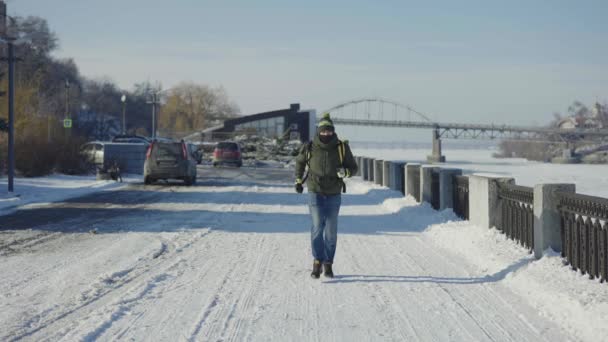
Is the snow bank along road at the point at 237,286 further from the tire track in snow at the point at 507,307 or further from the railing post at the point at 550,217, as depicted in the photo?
the railing post at the point at 550,217

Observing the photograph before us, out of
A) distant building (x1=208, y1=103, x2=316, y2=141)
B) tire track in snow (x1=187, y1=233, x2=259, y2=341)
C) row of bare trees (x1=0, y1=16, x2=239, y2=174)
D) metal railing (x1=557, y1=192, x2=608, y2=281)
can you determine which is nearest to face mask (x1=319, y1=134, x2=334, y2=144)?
tire track in snow (x1=187, y1=233, x2=259, y2=341)

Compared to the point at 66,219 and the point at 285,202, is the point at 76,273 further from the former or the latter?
the point at 285,202

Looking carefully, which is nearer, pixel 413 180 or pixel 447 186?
pixel 447 186

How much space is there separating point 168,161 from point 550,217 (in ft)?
65.1

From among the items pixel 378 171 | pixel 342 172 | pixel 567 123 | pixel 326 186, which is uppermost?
pixel 567 123

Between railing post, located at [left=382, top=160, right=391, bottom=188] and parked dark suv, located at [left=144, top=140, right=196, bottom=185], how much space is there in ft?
24.1

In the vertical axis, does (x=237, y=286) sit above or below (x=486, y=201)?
below

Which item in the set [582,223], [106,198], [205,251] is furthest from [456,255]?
[106,198]

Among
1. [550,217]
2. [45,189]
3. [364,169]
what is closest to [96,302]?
[550,217]

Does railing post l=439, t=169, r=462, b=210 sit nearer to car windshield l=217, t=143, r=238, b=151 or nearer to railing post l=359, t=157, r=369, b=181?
railing post l=359, t=157, r=369, b=181

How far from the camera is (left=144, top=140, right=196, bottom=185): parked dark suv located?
89.6 ft

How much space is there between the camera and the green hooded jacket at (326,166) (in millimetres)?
8820

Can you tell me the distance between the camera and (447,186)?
1584 centimetres

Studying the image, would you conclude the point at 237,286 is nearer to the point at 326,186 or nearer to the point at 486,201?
the point at 326,186
